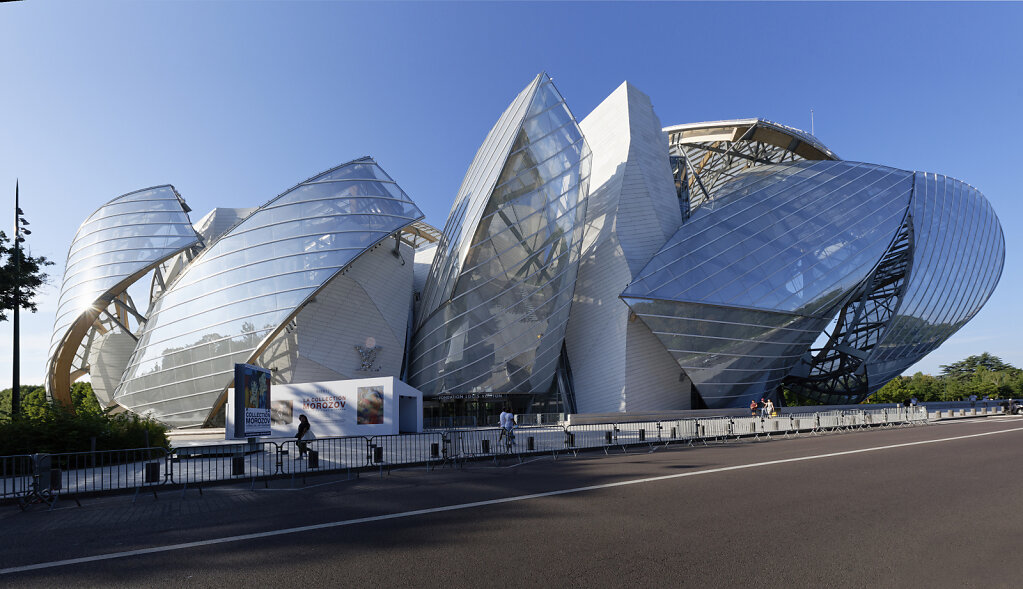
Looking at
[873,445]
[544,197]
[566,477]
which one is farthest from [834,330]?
[566,477]

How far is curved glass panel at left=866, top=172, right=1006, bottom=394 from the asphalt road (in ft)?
127

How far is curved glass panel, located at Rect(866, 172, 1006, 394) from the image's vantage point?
44312 millimetres

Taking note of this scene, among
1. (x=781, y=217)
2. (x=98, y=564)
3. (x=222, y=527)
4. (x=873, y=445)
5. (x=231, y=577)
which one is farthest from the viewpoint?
(x=781, y=217)

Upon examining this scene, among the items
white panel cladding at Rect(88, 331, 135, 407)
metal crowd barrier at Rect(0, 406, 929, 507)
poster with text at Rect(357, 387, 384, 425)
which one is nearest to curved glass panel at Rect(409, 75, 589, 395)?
metal crowd barrier at Rect(0, 406, 929, 507)

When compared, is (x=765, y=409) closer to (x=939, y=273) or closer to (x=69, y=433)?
(x=939, y=273)

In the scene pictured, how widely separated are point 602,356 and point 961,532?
30315 millimetres

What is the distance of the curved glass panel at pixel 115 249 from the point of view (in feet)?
117

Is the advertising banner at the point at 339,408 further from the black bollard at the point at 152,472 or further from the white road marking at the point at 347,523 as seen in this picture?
the white road marking at the point at 347,523

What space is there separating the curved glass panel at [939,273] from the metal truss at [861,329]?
27.6 inches

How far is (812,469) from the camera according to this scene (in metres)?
12.2

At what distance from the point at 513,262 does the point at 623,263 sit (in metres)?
7.89

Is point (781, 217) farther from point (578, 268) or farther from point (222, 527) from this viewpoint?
point (222, 527)

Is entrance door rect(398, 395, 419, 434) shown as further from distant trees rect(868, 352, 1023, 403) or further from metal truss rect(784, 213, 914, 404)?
distant trees rect(868, 352, 1023, 403)

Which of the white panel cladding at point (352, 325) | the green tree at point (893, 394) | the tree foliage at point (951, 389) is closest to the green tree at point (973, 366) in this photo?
the tree foliage at point (951, 389)
